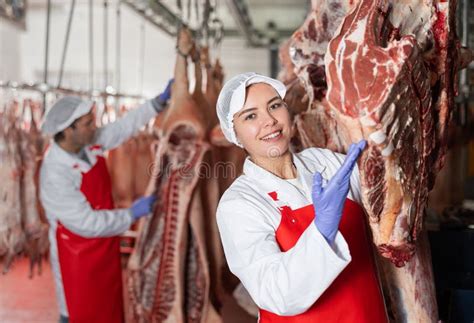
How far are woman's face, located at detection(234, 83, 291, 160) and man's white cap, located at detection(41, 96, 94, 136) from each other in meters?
1.92

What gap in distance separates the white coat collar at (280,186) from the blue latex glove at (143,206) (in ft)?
5.03

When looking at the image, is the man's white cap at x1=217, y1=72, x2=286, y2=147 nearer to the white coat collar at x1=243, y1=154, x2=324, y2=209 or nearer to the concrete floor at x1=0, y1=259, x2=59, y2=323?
the white coat collar at x1=243, y1=154, x2=324, y2=209

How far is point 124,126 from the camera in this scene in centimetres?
404

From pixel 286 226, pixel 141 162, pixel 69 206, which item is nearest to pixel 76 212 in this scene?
pixel 69 206

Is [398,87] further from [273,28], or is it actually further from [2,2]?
[273,28]

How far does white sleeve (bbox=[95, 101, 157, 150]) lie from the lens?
13.0ft

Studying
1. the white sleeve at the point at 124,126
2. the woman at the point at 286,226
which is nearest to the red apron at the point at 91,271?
the white sleeve at the point at 124,126

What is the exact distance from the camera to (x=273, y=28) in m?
11.7

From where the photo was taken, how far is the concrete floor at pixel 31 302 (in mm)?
4832

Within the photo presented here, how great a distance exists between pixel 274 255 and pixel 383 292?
25.5 inches

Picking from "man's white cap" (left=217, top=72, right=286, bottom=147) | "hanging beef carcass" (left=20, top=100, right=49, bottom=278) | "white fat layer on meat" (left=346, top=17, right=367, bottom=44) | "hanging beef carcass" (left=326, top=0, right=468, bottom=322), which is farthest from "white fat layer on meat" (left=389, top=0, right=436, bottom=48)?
"hanging beef carcass" (left=20, top=100, right=49, bottom=278)

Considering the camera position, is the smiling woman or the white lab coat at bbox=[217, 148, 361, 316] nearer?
the white lab coat at bbox=[217, 148, 361, 316]

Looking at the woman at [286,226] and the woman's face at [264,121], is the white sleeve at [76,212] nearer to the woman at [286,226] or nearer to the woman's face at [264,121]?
the woman at [286,226]

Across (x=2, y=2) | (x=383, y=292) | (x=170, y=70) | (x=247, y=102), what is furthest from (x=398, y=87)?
(x=170, y=70)
